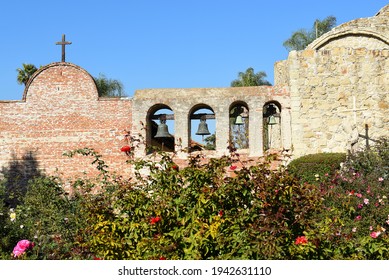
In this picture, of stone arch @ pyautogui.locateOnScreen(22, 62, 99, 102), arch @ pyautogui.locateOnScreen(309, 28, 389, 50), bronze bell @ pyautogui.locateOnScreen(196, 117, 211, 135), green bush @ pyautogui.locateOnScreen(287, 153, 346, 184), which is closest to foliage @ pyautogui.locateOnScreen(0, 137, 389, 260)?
green bush @ pyautogui.locateOnScreen(287, 153, 346, 184)

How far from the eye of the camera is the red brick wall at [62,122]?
53.1ft

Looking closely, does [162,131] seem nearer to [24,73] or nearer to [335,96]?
[335,96]

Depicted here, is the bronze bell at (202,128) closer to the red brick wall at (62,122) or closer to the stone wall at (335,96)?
the red brick wall at (62,122)

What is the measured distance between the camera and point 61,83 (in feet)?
54.7

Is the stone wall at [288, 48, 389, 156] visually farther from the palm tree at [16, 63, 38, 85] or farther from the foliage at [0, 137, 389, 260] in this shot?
the palm tree at [16, 63, 38, 85]

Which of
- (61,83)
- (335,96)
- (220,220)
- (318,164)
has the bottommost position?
(220,220)

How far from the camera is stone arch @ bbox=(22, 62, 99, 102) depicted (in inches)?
650

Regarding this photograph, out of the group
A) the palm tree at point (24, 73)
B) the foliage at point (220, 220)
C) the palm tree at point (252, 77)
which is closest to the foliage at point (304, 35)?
the palm tree at point (252, 77)

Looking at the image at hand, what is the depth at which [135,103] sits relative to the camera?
16141 mm

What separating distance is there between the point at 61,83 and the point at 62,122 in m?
1.12

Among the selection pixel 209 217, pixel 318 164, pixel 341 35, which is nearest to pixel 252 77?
pixel 341 35

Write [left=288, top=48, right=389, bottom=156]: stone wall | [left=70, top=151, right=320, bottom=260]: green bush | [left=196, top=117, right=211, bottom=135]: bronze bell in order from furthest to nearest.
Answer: [left=196, top=117, right=211, bottom=135]: bronze bell → [left=288, top=48, right=389, bottom=156]: stone wall → [left=70, top=151, right=320, bottom=260]: green bush

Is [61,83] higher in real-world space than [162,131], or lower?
higher

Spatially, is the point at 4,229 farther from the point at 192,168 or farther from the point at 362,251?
the point at 362,251
